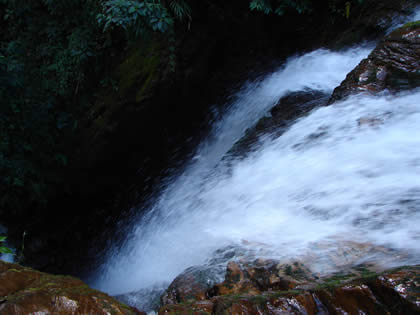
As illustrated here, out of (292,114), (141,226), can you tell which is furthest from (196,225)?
(292,114)

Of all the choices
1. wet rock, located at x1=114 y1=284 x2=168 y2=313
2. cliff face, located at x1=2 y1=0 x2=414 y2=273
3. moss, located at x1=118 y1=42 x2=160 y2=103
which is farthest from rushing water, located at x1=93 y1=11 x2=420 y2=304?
moss, located at x1=118 y1=42 x2=160 y2=103

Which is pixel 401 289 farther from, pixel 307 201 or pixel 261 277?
pixel 307 201

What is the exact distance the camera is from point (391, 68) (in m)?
3.45

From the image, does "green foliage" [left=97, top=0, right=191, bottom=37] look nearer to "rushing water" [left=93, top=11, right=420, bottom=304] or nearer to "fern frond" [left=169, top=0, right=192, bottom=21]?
"fern frond" [left=169, top=0, right=192, bottom=21]

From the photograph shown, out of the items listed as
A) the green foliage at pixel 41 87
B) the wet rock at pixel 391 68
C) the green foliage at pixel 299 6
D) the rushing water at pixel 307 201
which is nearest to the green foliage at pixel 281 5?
the green foliage at pixel 299 6

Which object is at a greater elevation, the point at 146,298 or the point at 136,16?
the point at 136,16

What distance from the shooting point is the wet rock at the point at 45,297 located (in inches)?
56.7

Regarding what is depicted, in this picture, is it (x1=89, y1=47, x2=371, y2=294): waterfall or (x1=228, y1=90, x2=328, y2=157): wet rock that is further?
(x1=228, y1=90, x2=328, y2=157): wet rock

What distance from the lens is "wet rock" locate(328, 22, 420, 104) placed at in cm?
335

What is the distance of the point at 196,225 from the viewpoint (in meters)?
3.67

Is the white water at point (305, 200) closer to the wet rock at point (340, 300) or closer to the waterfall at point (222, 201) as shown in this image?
the waterfall at point (222, 201)

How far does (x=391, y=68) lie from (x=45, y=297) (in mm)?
3764

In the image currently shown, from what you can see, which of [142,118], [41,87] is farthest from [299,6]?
[41,87]

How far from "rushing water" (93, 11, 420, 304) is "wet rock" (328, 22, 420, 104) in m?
0.18
